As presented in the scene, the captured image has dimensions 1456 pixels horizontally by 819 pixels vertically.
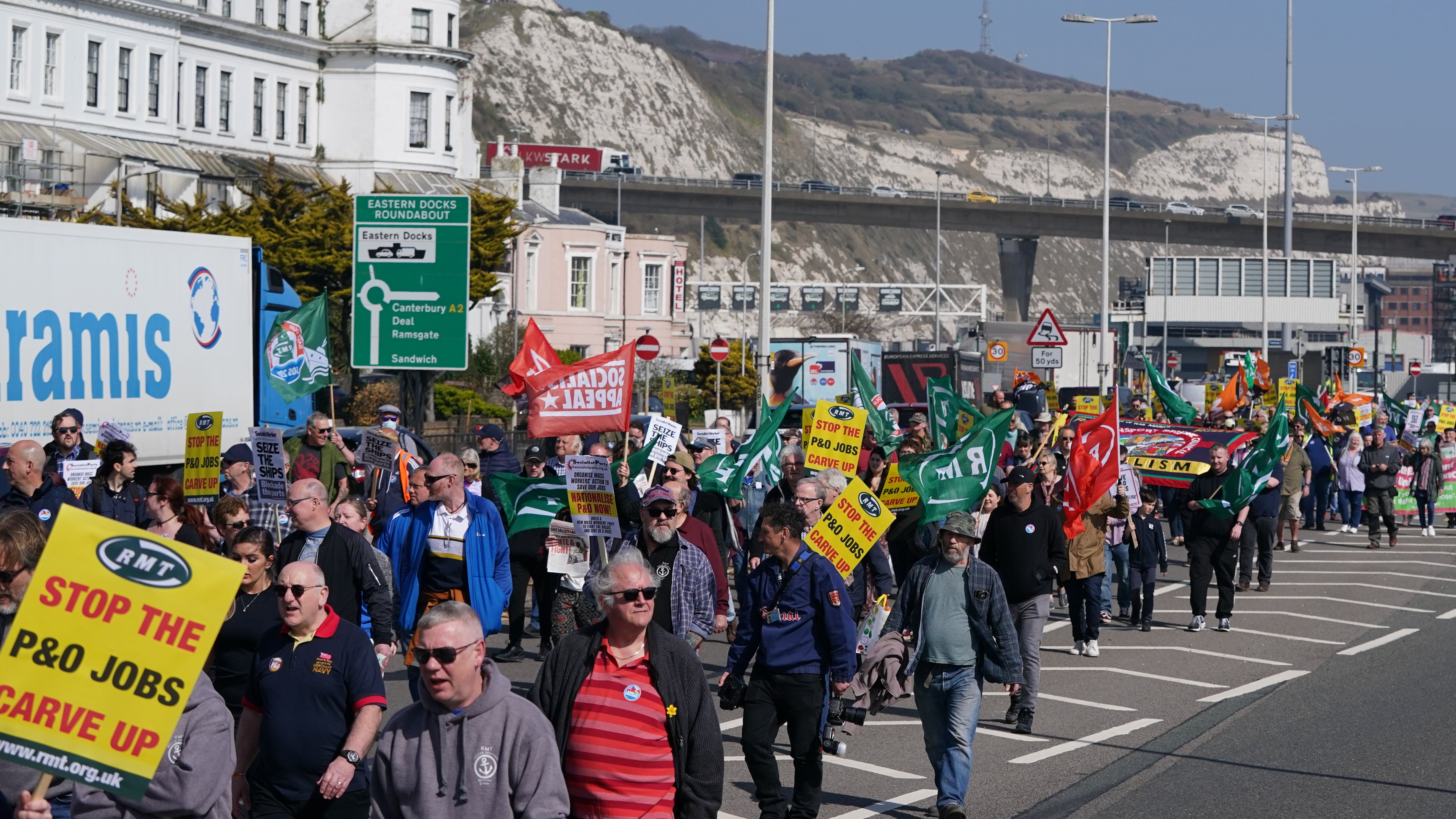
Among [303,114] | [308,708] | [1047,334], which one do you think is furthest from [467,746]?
[303,114]

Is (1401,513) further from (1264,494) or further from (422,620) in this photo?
(422,620)

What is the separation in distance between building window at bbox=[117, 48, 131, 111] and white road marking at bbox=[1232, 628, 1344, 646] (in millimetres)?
49589

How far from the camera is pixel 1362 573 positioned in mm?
23031

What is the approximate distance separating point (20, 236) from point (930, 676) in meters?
11.6

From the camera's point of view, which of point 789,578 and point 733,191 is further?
point 733,191

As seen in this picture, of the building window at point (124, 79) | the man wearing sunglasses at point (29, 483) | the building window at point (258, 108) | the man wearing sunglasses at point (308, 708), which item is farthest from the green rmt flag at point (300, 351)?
the building window at point (258, 108)

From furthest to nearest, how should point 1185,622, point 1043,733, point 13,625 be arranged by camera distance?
point 1185,622 < point 1043,733 < point 13,625

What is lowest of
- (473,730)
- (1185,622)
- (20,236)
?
(1185,622)

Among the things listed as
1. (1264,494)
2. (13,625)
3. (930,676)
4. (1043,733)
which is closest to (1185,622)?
(1264,494)

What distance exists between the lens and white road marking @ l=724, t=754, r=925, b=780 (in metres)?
10.7

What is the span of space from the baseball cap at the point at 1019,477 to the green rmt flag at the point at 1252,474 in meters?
5.25

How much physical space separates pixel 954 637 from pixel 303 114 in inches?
2581

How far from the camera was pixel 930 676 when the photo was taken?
962cm

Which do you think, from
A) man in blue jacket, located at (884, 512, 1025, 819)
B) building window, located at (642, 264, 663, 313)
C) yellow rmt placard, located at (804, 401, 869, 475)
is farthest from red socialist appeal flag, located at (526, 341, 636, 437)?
building window, located at (642, 264, 663, 313)
